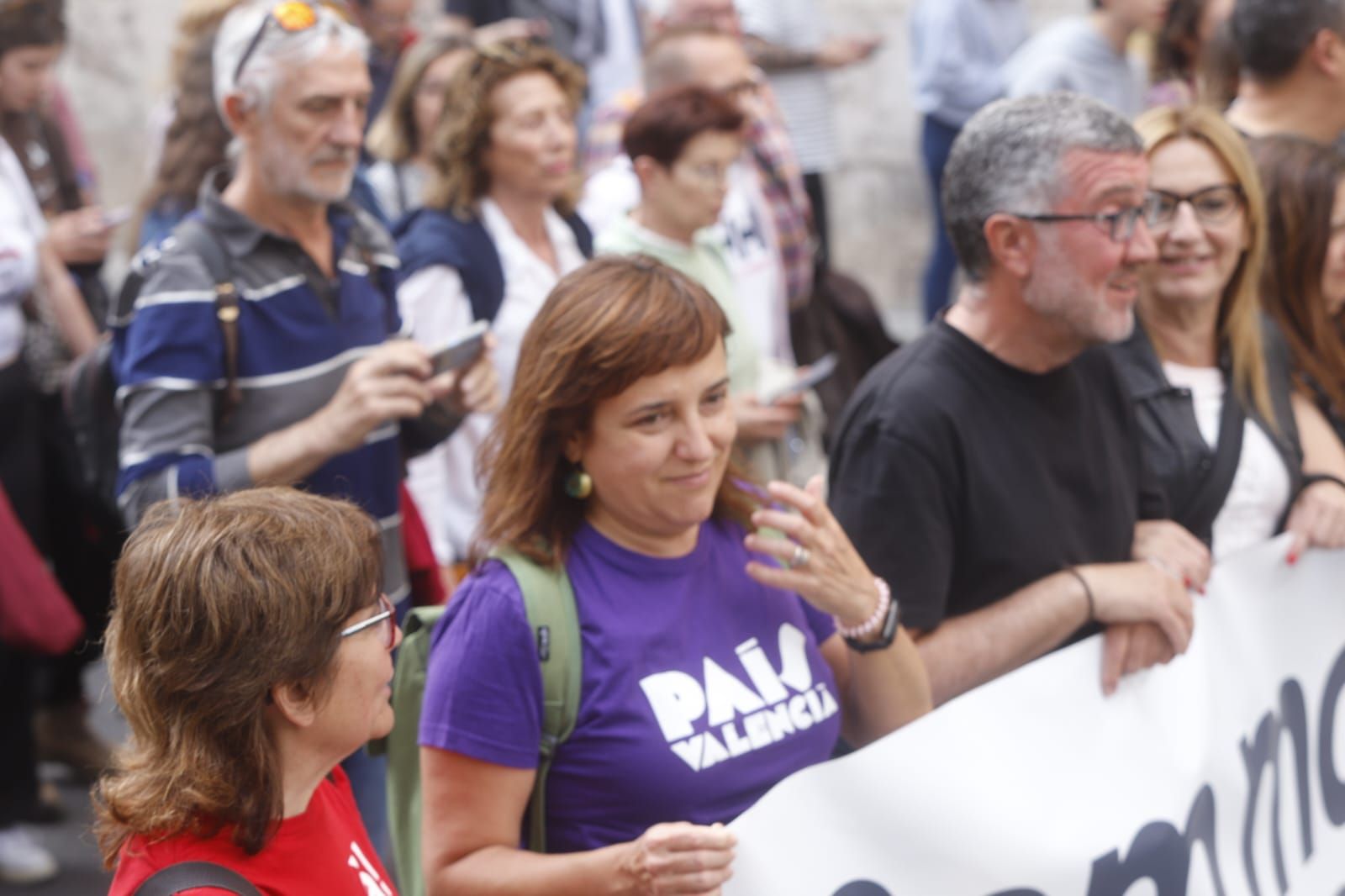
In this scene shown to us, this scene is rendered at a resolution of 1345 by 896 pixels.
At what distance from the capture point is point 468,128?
4746 mm

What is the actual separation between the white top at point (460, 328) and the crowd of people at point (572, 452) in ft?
0.05

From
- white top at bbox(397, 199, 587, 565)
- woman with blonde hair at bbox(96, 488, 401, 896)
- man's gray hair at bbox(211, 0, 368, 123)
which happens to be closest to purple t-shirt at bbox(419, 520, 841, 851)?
woman with blonde hair at bbox(96, 488, 401, 896)

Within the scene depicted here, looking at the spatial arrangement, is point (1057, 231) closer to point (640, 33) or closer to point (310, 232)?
point (310, 232)

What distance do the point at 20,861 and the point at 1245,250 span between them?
3.57 m

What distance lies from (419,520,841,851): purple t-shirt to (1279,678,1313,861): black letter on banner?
4.24 ft

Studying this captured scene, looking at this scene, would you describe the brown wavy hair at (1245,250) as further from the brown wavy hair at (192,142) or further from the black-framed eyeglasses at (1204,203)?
the brown wavy hair at (192,142)

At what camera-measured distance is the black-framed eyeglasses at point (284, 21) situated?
342 cm

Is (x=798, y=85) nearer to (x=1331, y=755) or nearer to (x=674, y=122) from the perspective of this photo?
(x=674, y=122)

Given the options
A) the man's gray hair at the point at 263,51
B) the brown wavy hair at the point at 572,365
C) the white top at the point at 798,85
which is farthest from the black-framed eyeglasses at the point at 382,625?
the white top at the point at 798,85

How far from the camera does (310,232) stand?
3.45 metres

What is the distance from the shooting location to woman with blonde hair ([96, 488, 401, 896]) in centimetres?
192

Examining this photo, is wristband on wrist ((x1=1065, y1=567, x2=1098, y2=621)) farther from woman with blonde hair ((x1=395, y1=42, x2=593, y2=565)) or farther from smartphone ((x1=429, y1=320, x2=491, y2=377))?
woman with blonde hair ((x1=395, y1=42, x2=593, y2=565))

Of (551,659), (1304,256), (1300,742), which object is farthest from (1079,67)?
(551,659)

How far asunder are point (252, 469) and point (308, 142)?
71 cm
